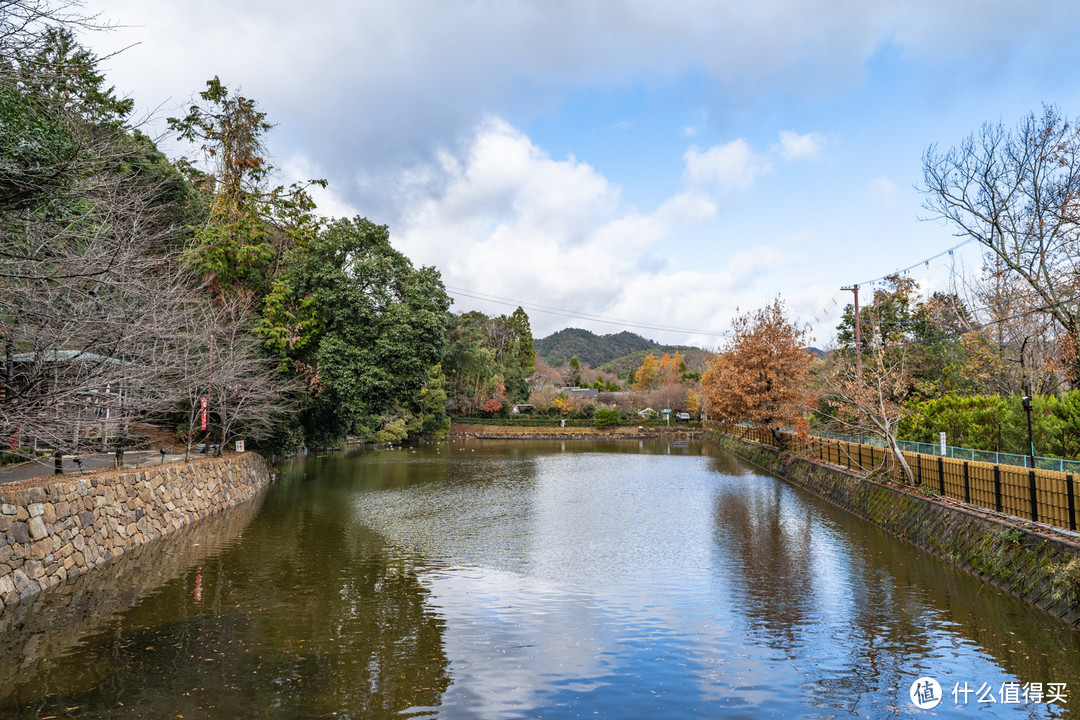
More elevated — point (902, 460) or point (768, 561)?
point (902, 460)

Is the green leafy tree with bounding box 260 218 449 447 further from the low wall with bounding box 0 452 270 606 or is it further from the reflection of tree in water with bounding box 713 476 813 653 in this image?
the reflection of tree in water with bounding box 713 476 813 653

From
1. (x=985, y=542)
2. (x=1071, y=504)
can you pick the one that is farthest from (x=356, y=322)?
(x=1071, y=504)

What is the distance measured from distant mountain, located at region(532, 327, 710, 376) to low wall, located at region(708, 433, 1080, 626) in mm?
106146

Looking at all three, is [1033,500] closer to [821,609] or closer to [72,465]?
[821,609]

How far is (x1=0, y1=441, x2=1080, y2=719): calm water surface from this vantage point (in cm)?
622

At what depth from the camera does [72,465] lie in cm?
1447

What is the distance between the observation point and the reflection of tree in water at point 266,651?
608 cm

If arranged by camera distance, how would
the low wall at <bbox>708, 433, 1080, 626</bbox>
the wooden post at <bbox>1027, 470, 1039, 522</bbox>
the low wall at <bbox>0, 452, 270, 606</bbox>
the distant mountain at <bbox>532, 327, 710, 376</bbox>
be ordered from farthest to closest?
the distant mountain at <bbox>532, 327, 710, 376</bbox>
the wooden post at <bbox>1027, 470, 1039, 522</bbox>
the low wall at <bbox>0, 452, 270, 606</bbox>
the low wall at <bbox>708, 433, 1080, 626</bbox>

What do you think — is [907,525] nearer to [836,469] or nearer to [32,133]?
[836,469]

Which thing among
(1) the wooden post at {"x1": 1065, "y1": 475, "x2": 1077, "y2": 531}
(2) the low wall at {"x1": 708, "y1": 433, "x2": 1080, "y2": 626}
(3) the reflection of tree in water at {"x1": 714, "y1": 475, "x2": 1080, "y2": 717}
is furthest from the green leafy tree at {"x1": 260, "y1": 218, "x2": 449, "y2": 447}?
(1) the wooden post at {"x1": 1065, "y1": 475, "x2": 1077, "y2": 531}

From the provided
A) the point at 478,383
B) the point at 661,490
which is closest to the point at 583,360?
the point at 478,383

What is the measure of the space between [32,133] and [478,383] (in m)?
51.7

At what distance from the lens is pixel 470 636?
8023mm

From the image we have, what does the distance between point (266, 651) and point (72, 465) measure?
10323 mm
